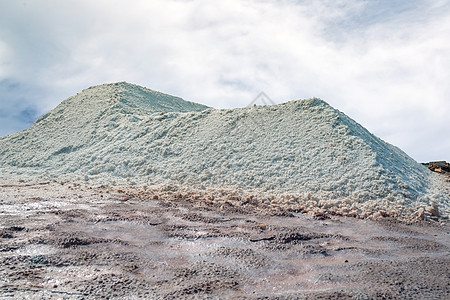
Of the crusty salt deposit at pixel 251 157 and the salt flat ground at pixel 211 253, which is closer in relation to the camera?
the salt flat ground at pixel 211 253

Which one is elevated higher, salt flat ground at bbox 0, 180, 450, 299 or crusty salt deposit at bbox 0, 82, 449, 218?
crusty salt deposit at bbox 0, 82, 449, 218

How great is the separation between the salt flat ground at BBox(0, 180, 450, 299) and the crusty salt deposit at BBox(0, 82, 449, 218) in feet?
3.26

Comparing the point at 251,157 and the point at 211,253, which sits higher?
the point at 251,157

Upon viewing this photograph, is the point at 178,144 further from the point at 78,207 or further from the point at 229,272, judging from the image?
the point at 229,272

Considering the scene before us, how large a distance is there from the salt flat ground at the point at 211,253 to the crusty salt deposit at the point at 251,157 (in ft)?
3.26

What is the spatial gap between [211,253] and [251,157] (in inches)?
174

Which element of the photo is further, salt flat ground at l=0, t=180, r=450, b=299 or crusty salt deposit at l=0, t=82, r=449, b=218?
crusty salt deposit at l=0, t=82, r=449, b=218

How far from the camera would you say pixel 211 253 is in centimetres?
437

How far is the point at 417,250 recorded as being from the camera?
15.7ft

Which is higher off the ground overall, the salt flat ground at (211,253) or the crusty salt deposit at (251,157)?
the crusty salt deposit at (251,157)

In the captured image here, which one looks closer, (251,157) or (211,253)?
(211,253)

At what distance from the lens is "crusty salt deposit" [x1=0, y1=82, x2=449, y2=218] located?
283 inches

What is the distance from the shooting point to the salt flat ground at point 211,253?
11.4 feet

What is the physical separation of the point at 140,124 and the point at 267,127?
4.65 metres
